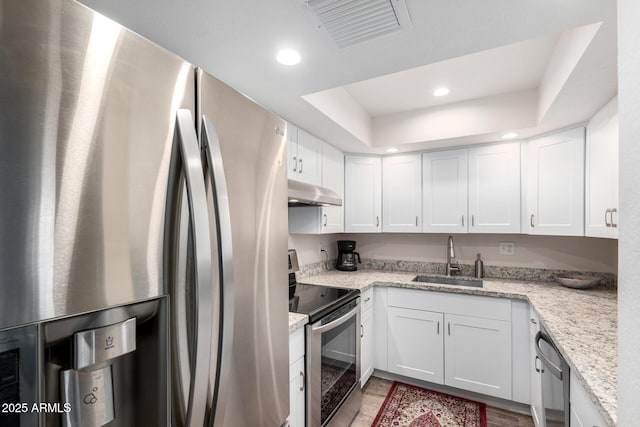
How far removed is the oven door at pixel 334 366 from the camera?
1671 mm

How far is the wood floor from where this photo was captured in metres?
2.19

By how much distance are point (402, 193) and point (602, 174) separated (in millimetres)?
1524

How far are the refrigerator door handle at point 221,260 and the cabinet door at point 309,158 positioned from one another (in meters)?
1.62

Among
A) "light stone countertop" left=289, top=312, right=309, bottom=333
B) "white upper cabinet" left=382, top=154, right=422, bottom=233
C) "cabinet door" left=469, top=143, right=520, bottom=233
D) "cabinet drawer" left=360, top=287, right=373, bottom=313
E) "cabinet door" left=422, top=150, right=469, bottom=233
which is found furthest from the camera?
"white upper cabinet" left=382, top=154, right=422, bottom=233

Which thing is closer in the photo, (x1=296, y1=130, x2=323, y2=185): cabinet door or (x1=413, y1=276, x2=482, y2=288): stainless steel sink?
Result: (x1=296, y1=130, x2=323, y2=185): cabinet door

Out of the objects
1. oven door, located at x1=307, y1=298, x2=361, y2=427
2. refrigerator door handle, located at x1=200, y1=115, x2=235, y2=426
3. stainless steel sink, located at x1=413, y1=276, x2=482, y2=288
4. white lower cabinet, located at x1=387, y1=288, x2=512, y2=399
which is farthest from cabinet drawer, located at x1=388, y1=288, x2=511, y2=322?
refrigerator door handle, located at x1=200, y1=115, x2=235, y2=426

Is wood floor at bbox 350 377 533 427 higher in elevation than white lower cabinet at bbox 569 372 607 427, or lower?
lower

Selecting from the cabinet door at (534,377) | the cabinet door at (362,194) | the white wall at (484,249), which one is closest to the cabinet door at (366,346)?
the white wall at (484,249)

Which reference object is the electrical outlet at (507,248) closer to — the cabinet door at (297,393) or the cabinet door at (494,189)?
the cabinet door at (494,189)

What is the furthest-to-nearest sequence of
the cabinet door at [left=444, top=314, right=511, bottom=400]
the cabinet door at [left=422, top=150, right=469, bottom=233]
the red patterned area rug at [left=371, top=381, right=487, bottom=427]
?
1. the cabinet door at [left=422, top=150, right=469, bottom=233]
2. the cabinet door at [left=444, top=314, right=511, bottom=400]
3. the red patterned area rug at [left=371, top=381, right=487, bottom=427]

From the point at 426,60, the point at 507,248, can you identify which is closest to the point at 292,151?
the point at 426,60

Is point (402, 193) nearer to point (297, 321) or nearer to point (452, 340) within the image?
point (452, 340)

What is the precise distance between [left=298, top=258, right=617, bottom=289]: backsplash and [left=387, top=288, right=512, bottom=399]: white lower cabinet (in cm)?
69

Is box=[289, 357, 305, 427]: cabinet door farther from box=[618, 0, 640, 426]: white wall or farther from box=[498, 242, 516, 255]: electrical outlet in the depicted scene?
box=[498, 242, 516, 255]: electrical outlet
